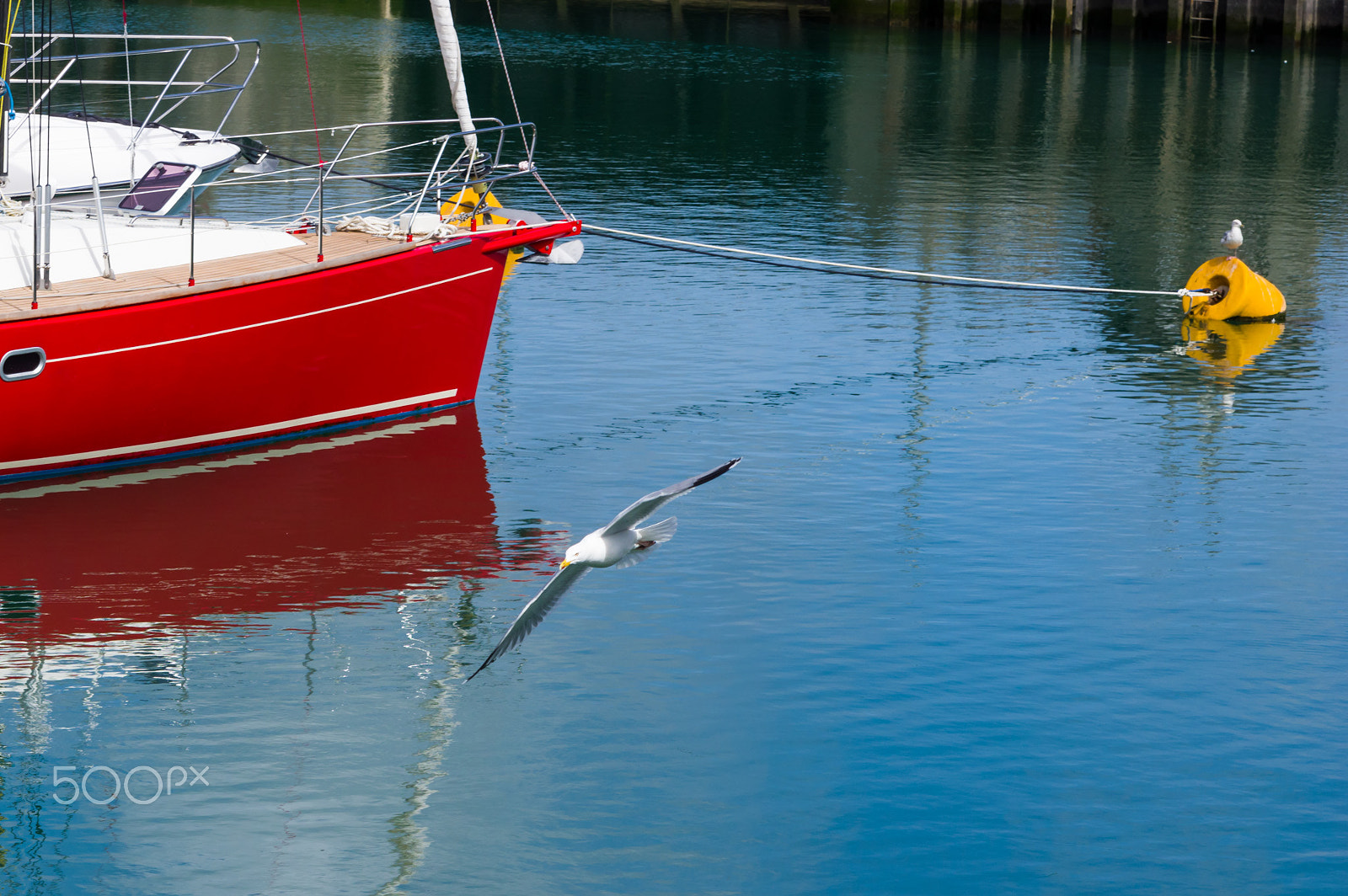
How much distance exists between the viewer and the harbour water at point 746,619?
11.0 m

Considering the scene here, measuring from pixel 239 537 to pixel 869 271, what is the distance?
14397mm

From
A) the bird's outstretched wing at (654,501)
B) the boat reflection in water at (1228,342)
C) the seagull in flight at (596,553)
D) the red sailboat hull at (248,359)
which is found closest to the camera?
the bird's outstretched wing at (654,501)

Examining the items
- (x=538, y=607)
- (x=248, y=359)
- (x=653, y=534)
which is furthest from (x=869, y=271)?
(x=538, y=607)

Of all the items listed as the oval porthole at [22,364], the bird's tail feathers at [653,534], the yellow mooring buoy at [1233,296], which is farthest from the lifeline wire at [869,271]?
the bird's tail feathers at [653,534]

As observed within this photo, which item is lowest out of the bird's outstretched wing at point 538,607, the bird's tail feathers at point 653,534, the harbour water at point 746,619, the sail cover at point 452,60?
the harbour water at point 746,619

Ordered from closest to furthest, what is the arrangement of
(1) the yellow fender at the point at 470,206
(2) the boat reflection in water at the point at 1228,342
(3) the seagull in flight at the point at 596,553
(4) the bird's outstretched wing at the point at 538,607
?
(4) the bird's outstretched wing at the point at 538,607
(3) the seagull in flight at the point at 596,553
(1) the yellow fender at the point at 470,206
(2) the boat reflection in water at the point at 1228,342

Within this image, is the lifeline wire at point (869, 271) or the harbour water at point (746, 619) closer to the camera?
the harbour water at point (746, 619)

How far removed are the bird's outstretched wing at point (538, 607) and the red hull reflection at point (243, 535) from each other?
4567mm

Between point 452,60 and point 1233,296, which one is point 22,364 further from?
point 1233,296

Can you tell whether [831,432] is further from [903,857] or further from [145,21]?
[145,21]

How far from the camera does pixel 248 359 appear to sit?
1764 centimetres

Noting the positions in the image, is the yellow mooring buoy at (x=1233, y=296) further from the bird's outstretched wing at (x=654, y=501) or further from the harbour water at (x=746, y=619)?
the bird's outstretched wing at (x=654, y=501)

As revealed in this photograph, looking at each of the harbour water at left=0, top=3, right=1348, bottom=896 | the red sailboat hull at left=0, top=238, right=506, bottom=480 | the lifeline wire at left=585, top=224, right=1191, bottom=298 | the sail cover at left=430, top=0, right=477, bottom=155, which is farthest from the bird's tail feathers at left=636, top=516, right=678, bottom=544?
the lifeline wire at left=585, top=224, right=1191, bottom=298

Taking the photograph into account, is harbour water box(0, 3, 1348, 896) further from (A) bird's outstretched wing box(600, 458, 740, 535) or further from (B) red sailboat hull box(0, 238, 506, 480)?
(A) bird's outstretched wing box(600, 458, 740, 535)
